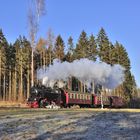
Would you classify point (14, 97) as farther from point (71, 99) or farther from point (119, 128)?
point (119, 128)

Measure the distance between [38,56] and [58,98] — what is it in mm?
45551

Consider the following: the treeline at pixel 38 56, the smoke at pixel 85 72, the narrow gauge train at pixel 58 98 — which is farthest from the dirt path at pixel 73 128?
the treeline at pixel 38 56

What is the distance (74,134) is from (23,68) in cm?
Result: 8626

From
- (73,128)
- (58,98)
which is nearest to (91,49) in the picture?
(58,98)

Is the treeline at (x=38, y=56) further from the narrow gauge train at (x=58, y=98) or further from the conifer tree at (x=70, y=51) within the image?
the narrow gauge train at (x=58, y=98)

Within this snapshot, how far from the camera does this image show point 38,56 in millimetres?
96750

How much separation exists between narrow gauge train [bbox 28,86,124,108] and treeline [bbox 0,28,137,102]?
30.9 metres

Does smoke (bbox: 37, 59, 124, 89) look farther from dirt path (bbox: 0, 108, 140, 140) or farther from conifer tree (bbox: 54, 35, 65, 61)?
dirt path (bbox: 0, 108, 140, 140)

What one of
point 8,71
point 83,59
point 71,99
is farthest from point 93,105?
point 8,71

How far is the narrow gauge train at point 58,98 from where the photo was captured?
49.2 m

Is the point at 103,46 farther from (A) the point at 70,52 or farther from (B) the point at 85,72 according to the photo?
(B) the point at 85,72

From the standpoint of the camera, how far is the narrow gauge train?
49188 mm

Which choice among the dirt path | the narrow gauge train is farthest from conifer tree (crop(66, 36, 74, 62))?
the dirt path

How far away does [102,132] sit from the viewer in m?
15.6
